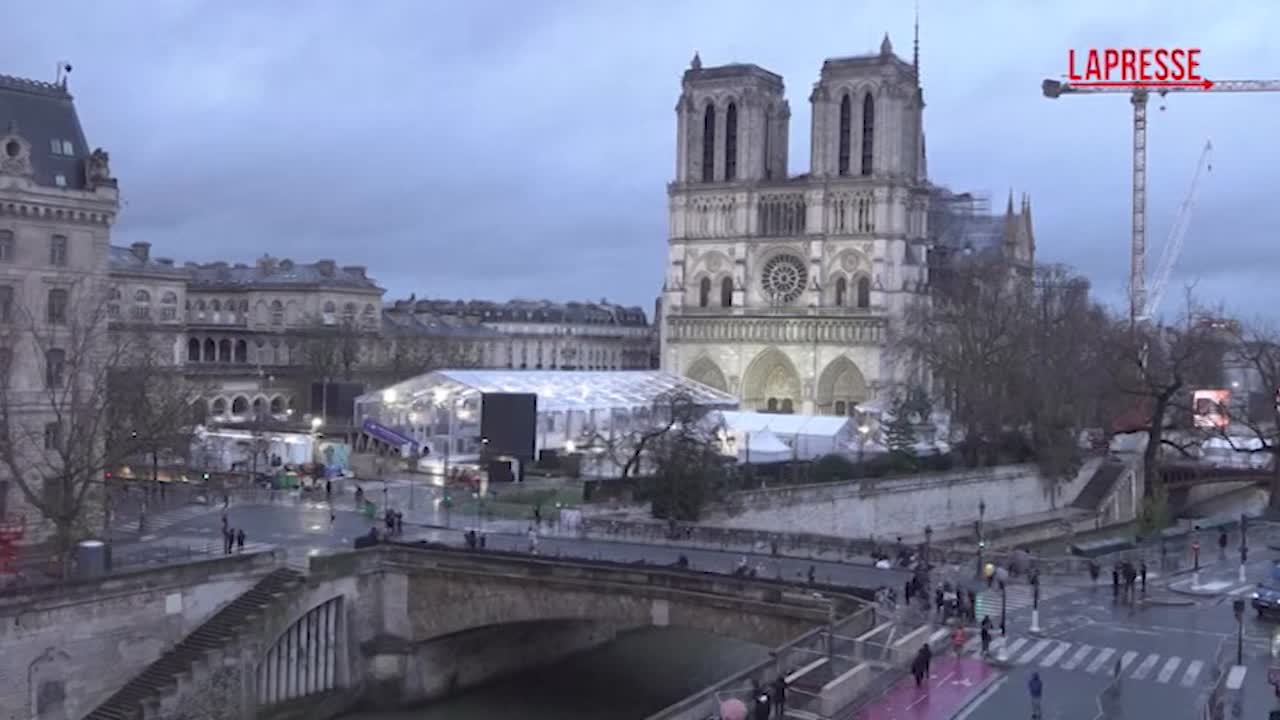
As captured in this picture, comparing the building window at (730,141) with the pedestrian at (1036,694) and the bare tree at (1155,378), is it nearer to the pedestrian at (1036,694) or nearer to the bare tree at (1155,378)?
the bare tree at (1155,378)

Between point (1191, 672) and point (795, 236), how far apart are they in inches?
3038

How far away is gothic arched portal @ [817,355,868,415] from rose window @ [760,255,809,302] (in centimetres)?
673

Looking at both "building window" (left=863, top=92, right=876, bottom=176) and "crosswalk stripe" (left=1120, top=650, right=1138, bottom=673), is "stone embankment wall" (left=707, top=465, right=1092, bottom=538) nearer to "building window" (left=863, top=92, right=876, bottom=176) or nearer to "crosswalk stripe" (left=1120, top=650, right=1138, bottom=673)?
"crosswalk stripe" (left=1120, top=650, right=1138, bottom=673)

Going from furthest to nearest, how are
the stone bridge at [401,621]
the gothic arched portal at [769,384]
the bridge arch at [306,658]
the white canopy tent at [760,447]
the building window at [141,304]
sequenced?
the gothic arched portal at [769,384] → the building window at [141,304] → the white canopy tent at [760,447] → the bridge arch at [306,658] → the stone bridge at [401,621]

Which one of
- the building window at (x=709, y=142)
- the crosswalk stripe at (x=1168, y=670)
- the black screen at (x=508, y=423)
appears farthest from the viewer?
the building window at (x=709, y=142)

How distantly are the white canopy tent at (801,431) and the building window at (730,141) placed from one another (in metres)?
37.8

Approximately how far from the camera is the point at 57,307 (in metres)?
44.2

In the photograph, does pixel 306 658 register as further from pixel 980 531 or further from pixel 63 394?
pixel 980 531

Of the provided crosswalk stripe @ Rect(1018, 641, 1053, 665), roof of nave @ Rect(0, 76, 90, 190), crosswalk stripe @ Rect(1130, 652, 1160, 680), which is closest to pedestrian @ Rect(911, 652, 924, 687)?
crosswalk stripe @ Rect(1018, 641, 1053, 665)

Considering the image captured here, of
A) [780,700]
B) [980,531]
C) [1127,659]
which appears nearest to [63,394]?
[780,700]

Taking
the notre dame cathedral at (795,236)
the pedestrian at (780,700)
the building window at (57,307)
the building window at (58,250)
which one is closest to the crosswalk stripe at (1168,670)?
the pedestrian at (780,700)

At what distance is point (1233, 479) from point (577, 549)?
48458 mm

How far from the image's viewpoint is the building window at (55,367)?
4328 centimetres

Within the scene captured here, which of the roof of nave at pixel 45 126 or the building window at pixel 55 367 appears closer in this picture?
the building window at pixel 55 367
